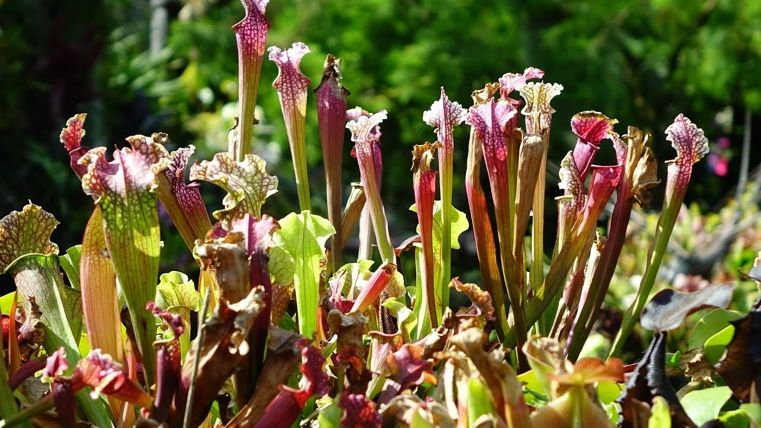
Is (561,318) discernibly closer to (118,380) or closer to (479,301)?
(479,301)

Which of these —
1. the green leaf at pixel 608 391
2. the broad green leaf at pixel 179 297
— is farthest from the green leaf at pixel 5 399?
the green leaf at pixel 608 391

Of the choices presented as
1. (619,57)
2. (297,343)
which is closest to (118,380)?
(297,343)

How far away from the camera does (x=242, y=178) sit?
0.65m

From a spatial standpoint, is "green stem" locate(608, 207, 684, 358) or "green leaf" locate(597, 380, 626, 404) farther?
"green stem" locate(608, 207, 684, 358)

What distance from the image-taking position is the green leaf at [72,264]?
75 cm

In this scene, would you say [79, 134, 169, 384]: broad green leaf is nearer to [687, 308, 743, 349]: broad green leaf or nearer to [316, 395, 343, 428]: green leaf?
[316, 395, 343, 428]: green leaf

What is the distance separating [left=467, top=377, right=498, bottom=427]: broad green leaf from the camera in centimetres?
53

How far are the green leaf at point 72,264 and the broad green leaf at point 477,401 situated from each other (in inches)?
14.9

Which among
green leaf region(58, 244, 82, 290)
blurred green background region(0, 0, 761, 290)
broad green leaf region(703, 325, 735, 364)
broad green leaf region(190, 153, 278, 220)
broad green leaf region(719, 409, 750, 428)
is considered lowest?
broad green leaf region(719, 409, 750, 428)

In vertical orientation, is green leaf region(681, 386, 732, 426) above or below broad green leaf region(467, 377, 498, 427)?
below

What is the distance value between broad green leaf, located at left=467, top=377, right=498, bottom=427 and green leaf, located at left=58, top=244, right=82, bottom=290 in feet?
1.24

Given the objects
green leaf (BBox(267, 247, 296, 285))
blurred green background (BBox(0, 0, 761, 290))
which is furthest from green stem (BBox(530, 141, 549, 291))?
blurred green background (BBox(0, 0, 761, 290))

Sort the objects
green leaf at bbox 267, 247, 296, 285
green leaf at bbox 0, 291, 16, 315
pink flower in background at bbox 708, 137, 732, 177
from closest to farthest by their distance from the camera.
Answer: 1. green leaf at bbox 267, 247, 296, 285
2. green leaf at bbox 0, 291, 16, 315
3. pink flower in background at bbox 708, 137, 732, 177

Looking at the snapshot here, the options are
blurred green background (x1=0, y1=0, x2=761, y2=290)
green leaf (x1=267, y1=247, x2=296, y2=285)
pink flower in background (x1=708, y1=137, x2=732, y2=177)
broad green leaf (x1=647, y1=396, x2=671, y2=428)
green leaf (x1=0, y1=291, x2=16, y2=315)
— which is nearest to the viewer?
broad green leaf (x1=647, y1=396, x2=671, y2=428)
